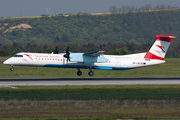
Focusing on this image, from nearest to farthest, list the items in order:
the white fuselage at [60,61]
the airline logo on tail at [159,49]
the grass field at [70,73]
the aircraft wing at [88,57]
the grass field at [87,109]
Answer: the grass field at [87,109], the white fuselage at [60,61], the aircraft wing at [88,57], the airline logo on tail at [159,49], the grass field at [70,73]

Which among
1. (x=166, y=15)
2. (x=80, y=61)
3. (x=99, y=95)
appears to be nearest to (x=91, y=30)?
(x=166, y=15)

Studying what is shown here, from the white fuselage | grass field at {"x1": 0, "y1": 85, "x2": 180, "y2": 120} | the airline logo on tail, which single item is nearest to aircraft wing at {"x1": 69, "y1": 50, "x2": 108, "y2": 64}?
the white fuselage

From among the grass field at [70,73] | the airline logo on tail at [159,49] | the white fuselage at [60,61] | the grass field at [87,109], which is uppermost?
the airline logo on tail at [159,49]

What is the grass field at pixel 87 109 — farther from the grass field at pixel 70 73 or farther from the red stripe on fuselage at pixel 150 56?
the grass field at pixel 70 73

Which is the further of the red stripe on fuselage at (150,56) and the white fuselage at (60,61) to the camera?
the red stripe on fuselage at (150,56)

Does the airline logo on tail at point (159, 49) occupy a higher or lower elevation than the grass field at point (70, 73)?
higher

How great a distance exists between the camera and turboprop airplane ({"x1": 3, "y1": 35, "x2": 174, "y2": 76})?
116 feet

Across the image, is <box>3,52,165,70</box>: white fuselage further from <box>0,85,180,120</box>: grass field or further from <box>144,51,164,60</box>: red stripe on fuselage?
<box>0,85,180,120</box>: grass field

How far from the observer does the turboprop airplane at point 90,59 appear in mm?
35375

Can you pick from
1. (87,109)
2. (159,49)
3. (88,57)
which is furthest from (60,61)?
(87,109)

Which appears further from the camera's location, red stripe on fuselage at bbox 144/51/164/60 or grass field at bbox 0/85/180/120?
red stripe on fuselage at bbox 144/51/164/60

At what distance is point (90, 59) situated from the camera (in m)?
36.4

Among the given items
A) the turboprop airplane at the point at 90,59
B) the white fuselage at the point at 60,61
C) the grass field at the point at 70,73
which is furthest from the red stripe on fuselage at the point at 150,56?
the grass field at the point at 70,73

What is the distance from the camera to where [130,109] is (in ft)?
53.0
